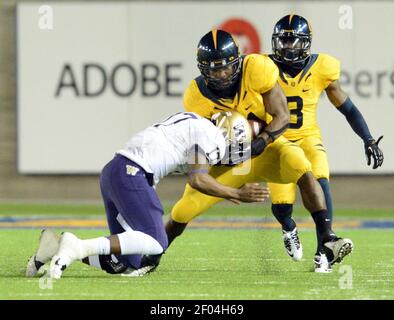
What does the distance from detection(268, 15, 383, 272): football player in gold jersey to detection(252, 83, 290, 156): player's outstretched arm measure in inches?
25.5

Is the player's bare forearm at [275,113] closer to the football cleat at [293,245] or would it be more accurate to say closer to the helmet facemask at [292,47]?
the helmet facemask at [292,47]

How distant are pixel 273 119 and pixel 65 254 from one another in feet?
5.45

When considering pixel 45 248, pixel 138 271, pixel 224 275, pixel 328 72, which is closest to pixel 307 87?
pixel 328 72

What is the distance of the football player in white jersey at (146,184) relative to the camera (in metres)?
6.17

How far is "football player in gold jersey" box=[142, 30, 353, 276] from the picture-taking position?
685cm

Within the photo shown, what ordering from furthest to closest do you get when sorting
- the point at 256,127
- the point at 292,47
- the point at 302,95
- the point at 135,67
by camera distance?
the point at 135,67 → the point at 302,95 → the point at 292,47 → the point at 256,127

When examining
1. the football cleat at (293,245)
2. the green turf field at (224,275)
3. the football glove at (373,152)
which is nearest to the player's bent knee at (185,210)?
the green turf field at (224,275)

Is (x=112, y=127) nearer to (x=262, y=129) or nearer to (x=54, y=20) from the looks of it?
(x=54, y=20)

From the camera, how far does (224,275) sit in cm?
680

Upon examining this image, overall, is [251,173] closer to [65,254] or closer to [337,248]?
[337,248]

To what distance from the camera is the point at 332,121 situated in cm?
1469

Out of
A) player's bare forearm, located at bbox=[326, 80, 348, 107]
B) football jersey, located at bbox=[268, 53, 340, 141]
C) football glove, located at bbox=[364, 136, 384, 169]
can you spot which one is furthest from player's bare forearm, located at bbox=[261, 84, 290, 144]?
football glove, located at bbox=[364, 136, 384, 169]

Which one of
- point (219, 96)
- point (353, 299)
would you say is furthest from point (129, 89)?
point (353, 299)

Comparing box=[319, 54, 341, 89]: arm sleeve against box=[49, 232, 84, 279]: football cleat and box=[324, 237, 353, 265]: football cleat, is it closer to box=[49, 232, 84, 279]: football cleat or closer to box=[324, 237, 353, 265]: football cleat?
box=[324, 237, 353, 265]: football cleat
